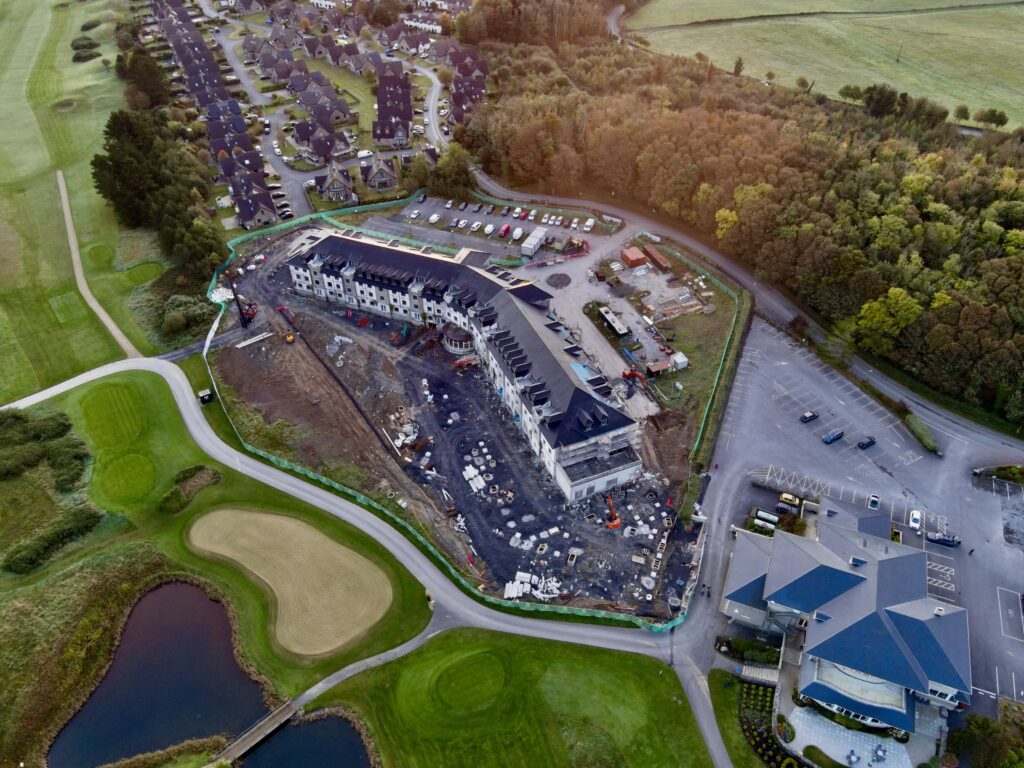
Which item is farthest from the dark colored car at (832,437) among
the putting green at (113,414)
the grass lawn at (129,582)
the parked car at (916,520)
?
the putting green at (113,414)

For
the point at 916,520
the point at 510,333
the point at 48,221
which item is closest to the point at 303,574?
the point at 510,333

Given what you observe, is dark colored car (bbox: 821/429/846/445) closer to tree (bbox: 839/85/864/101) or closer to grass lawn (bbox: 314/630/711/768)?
grass lawn (bbox: 314/630/711/768)

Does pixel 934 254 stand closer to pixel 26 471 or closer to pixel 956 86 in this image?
pixel 956 86

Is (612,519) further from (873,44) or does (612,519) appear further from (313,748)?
(873,44)

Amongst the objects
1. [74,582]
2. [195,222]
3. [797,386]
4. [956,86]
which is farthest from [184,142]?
[956,86]

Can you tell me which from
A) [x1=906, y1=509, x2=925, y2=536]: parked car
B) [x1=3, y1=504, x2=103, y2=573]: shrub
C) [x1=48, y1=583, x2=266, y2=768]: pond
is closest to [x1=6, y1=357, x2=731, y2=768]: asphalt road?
[x1=3, y1=504, x2=103, y2=573]: shrub

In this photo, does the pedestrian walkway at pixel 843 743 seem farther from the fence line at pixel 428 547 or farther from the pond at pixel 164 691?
the pond at pixel 164 691
